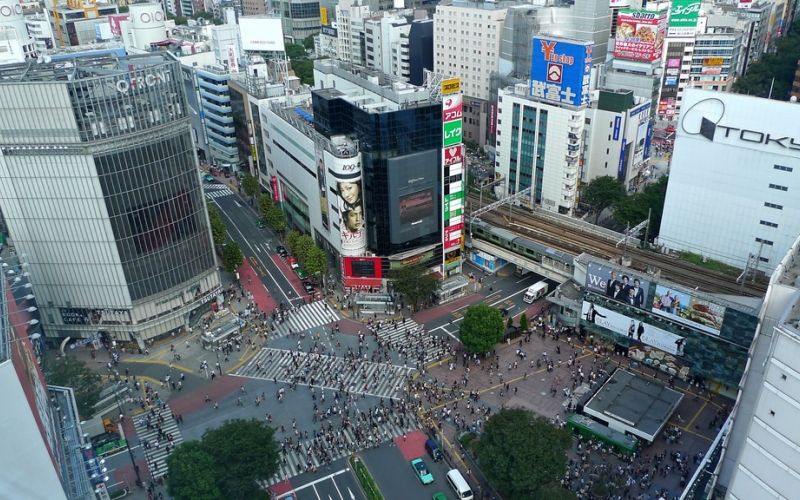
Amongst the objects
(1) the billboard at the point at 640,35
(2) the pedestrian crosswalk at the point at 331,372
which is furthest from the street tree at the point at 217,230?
(1) the billboard at the point at 640,35

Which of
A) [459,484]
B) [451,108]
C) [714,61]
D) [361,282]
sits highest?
[451,108]

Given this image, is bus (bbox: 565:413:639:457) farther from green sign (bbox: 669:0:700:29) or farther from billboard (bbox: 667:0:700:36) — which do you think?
green sign (bbox: 669:0:700:29)

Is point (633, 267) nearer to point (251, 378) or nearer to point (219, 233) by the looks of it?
point (251, 378)

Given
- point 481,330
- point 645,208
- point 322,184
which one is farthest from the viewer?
point 645,208

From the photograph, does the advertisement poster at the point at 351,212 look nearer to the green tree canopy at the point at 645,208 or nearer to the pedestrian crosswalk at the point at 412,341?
the pedestrian crosswalk at the point at 412,341

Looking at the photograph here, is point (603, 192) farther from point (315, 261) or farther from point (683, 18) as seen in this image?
point (683, 18)

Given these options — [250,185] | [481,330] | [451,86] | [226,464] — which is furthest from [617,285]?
[250,185]
